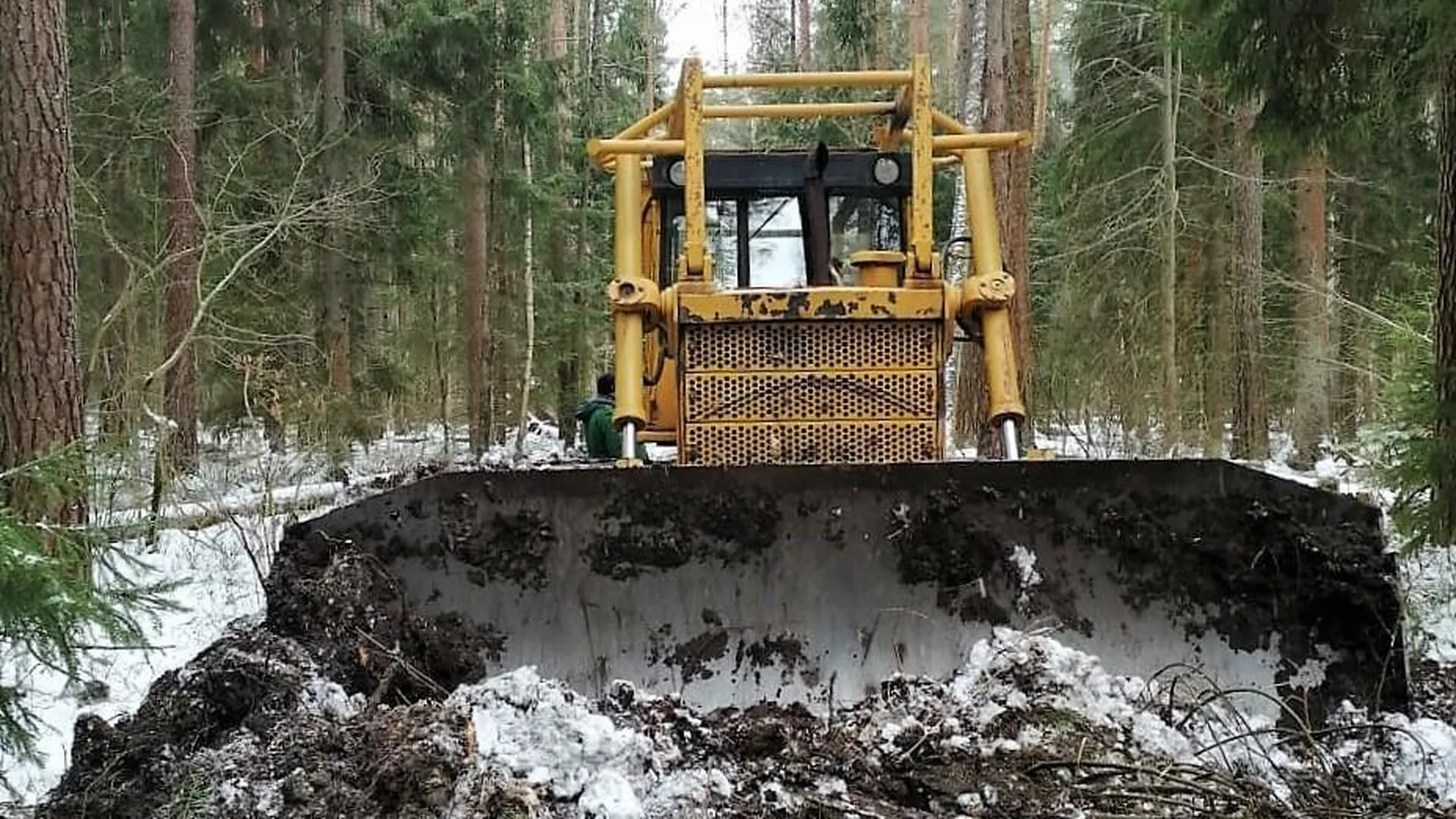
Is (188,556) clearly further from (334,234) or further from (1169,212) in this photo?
(1169,212)

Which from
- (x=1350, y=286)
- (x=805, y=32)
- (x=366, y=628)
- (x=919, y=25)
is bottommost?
(x=366, y=628)

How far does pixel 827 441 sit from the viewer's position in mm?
5391

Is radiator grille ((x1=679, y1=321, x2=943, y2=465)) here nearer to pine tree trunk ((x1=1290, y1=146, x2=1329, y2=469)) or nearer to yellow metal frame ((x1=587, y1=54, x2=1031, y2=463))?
yellow metal frame ((x1=587, y1=54, x2=1031, y2=463))

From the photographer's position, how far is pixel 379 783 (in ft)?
10.0

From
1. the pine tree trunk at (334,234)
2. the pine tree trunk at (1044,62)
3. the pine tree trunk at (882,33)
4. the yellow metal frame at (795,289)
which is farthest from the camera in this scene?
the pine tree trunk at (1044,62)

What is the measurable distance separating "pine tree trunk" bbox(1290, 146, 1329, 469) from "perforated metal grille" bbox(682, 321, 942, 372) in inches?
350

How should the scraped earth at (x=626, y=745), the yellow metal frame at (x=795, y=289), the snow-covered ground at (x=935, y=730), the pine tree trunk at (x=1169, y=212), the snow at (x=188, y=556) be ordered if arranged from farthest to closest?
the pine tree trunk at (x=1169, y=212) → the yellow metal frame at (x=795, y=289) → the snow at (x=188, y=556) → the snow-covered ground at (x=935, y=730) → the scraped earth at (x=626, y=745)

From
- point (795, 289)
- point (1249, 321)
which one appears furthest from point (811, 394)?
point (1249, 321)

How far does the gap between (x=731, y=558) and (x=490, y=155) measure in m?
14.4

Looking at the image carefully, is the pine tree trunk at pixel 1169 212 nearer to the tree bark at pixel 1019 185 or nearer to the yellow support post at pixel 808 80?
the tree bark at pixel 1019 185

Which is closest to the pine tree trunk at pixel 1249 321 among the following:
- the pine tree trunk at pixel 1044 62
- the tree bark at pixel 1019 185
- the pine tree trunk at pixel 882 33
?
the tree bark at pixel 1019 185

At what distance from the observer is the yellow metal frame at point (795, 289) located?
213 inches

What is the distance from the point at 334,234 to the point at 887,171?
31.7 ft

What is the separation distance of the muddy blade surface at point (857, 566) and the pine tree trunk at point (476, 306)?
45.2ft
